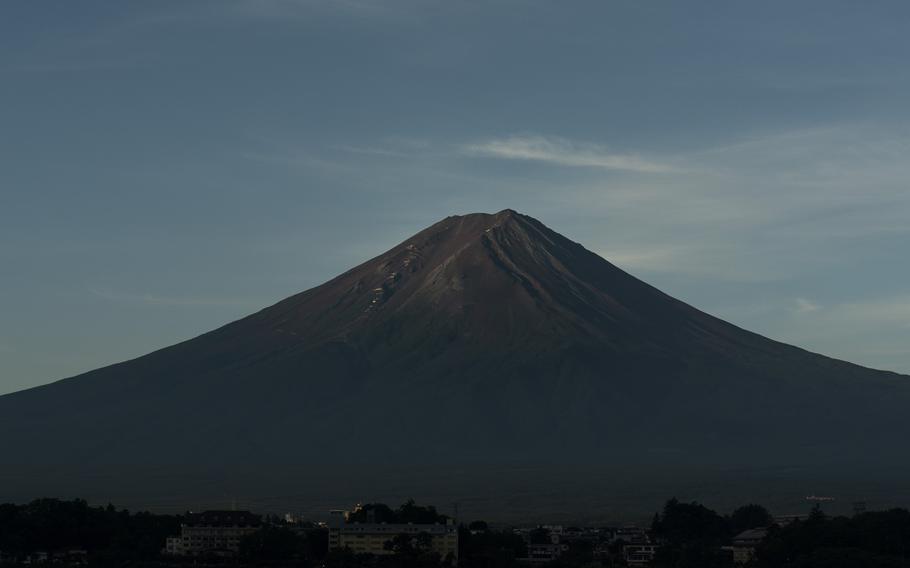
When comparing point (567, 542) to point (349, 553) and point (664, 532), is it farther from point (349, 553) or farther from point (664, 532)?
point (349, 553)

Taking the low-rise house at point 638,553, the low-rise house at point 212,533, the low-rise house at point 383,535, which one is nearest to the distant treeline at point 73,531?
the low-rise house at point 212,533

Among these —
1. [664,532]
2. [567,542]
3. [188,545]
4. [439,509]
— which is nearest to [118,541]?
[188,545]

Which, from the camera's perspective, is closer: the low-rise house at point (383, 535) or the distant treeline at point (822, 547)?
the distant treeline at point (822, 547)

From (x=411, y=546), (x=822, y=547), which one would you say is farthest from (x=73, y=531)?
(x=822, y=547)

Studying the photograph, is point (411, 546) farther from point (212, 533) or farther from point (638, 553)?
point (212, 533)

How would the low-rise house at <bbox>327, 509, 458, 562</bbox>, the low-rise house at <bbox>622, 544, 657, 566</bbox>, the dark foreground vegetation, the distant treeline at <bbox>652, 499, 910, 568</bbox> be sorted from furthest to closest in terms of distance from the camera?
the low-rise house at <bbox>622, 544, 657, 566</bbox> → the low-rise house at <bbox>327, 509, 458, 562</bbox> → the dark foreground vegetation → the distant treeline at <bbox>652, 499, 910, 568</bbox>

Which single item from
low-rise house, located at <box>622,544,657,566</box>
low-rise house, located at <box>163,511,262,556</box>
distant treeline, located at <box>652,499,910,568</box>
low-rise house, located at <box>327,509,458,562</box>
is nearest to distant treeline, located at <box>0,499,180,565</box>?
low-rise house, located at <box>163,511,262,556</box>

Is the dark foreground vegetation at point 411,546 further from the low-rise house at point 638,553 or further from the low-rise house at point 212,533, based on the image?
the low-rise house at point 212,533

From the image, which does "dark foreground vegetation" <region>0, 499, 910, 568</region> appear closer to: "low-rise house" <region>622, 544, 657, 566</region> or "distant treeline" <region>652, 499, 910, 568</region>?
"distant treeline" <region>652, 499, 910, 568</region>

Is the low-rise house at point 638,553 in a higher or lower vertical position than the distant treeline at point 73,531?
lower
